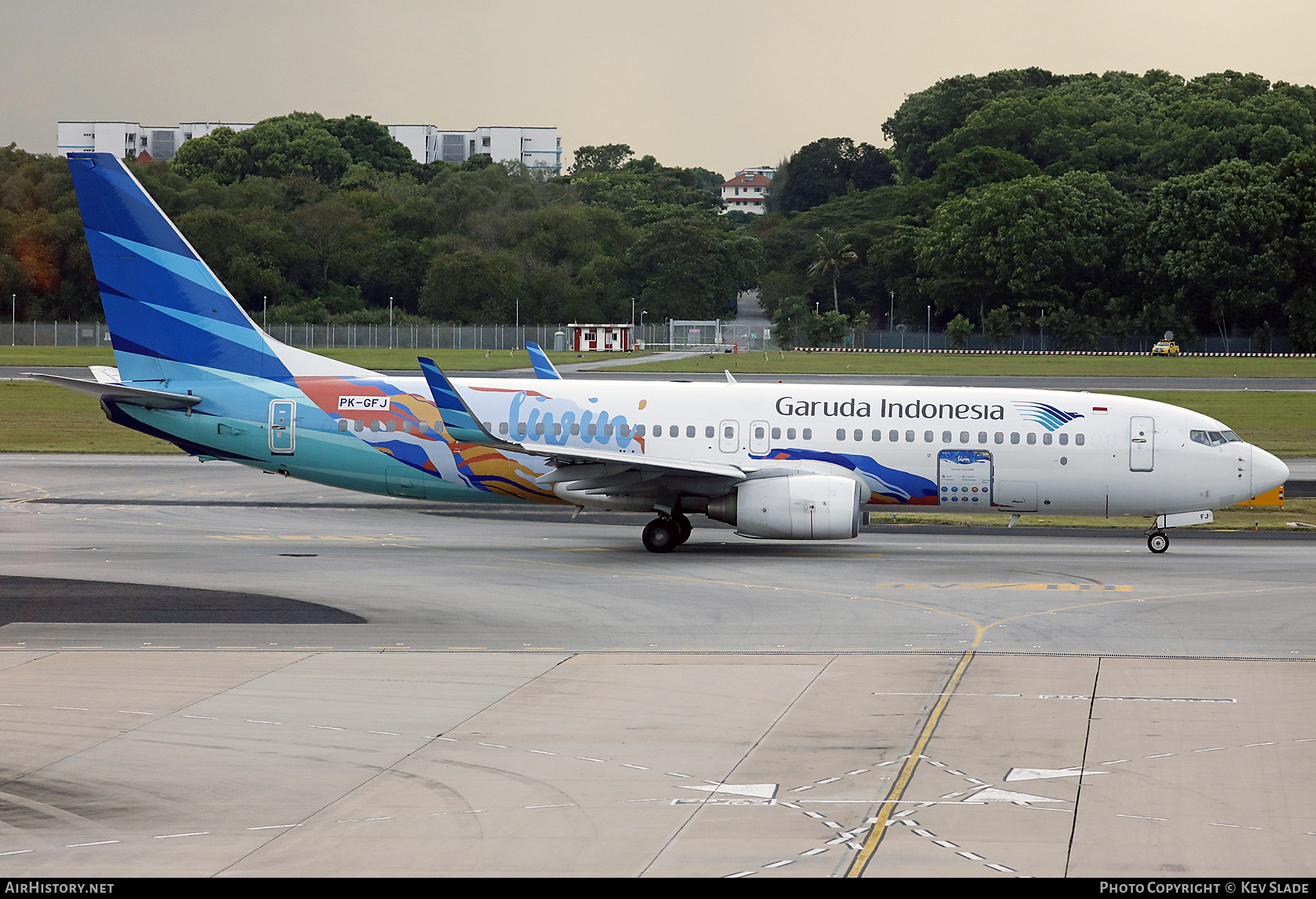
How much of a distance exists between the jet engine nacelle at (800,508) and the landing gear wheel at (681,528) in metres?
1.55

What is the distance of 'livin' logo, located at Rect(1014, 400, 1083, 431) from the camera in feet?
99.6

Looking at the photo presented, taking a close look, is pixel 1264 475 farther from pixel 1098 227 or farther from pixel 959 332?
pixel 1098 227

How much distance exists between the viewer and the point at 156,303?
1227 inches

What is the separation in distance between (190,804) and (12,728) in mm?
3905

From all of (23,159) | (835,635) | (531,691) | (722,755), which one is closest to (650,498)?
(835,635)

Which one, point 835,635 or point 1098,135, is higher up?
point 1098,135

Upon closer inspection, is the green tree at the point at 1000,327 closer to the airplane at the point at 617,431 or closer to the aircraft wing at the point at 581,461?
the airplane at the point at 617,431

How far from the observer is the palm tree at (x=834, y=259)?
159750 mm

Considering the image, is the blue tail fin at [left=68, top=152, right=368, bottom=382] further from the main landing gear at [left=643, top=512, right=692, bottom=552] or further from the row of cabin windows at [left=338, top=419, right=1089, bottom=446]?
the main landing gear at [left=643, top=512, right=692, bottom=552]

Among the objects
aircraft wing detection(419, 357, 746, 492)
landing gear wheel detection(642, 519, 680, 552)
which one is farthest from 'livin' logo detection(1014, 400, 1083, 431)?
landing gear wheel detection(642, 519, 680, 552)

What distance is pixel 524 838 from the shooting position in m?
11.6

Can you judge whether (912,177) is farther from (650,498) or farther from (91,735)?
(91,735)

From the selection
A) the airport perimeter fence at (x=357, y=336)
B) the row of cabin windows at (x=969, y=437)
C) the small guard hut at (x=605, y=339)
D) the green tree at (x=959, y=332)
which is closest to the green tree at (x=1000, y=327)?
the green tree at (x=959, y=332)
